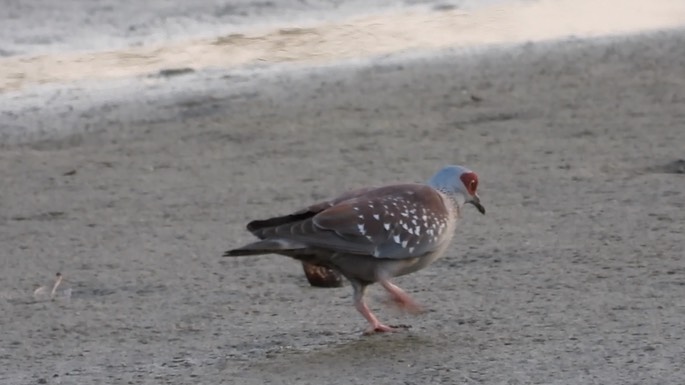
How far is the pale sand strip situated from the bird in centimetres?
576

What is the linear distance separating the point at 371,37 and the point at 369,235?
22.1 feet

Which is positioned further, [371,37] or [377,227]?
[371,37]

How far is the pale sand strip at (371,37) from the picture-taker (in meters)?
11.2

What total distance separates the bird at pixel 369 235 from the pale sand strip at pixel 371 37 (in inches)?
227

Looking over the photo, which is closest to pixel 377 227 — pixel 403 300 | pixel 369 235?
pixel 369 235

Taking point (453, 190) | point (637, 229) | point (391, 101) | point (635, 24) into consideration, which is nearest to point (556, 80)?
point (391, 101)

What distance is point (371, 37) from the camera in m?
12.0

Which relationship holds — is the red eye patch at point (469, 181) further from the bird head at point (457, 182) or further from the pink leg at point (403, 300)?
the pink leg at point (403, 300)

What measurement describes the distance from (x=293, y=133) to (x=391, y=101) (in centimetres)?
100

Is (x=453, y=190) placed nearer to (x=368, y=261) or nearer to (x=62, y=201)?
(x=368, y=261)

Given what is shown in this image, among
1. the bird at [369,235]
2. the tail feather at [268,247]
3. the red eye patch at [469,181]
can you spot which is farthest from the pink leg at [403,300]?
the red eye patch at [469,181]

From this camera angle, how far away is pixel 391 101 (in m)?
10.1

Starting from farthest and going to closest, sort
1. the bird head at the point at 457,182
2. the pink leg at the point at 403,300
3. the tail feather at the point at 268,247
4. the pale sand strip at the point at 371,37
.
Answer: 1. the pale sand strip at the point at 371,37
2. the bird head at the point at 457,182
3. the pink leg at the point at 403,300
4. the tail feather at the point at 268,247

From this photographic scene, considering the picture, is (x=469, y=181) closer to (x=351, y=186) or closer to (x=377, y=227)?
(x=377, y=227)
